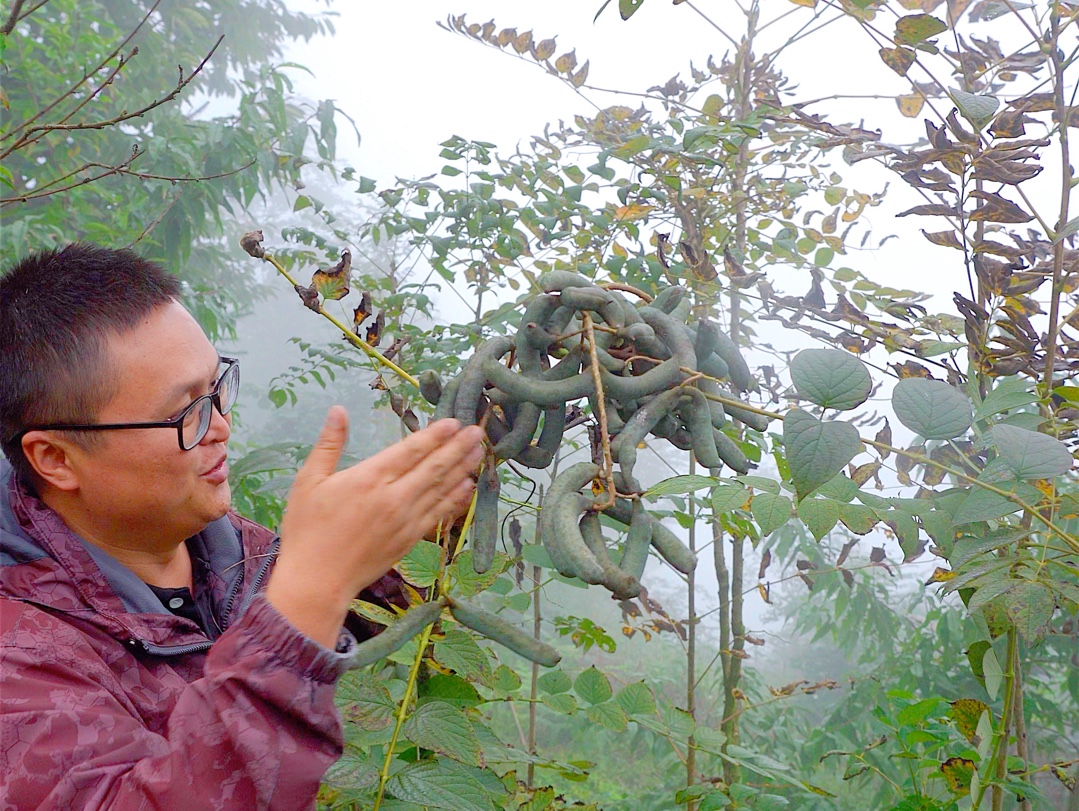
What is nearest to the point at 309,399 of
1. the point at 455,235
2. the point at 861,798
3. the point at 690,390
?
the point at 455,235

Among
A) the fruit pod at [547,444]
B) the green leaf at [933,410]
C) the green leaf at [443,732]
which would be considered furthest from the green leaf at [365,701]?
the green leaf at [933,410]

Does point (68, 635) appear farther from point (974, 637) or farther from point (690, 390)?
point (974, 637)

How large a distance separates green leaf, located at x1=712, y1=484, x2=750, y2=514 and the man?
0.21m

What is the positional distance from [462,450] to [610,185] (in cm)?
95

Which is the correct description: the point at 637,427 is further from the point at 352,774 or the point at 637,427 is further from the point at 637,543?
the point at 352,774

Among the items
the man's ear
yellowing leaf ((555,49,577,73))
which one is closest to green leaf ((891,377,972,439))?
the man's ear

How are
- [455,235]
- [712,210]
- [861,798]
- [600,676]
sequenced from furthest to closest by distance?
[861,798], [455,235], [712,210], [600,676]

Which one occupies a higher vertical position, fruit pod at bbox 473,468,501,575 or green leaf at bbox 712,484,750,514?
green leaf at bbox 712,484,750,514

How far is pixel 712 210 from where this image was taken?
1.21 m

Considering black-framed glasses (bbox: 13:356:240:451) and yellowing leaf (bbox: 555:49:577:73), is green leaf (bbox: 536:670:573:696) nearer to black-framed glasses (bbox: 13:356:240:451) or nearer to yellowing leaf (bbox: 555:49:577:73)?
black-framed glasses (bbox: 13:356:240:451)

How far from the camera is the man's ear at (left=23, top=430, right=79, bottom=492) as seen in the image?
677mm

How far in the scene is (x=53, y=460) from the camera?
2.25 feet

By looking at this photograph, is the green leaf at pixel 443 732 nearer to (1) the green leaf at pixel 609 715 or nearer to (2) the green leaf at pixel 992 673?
(1) the green leaf at pixel 609 715

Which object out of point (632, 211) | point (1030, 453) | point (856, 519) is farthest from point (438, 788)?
point (632, 211)
